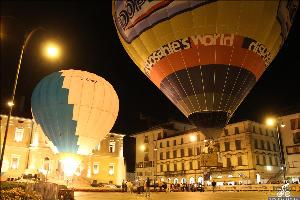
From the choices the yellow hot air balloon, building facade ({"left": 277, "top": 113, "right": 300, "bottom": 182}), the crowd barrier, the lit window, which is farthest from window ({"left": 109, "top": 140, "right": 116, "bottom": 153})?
the yellow hot air balloon

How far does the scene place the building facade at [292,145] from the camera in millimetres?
49594

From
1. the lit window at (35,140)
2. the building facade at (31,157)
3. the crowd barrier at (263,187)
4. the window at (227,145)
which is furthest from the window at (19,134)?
the window at (227,145)

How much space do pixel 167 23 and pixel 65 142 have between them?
13621mm

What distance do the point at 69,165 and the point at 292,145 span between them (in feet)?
132

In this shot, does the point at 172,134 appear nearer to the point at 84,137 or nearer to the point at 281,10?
the point at 84,137

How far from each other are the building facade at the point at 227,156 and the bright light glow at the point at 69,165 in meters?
23.0

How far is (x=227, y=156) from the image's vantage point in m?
57.4

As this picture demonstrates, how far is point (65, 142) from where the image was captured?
25203 millimetres

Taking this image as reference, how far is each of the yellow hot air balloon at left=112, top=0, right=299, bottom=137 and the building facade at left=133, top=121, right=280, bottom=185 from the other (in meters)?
24.1

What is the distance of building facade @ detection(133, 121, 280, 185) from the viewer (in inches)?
2125

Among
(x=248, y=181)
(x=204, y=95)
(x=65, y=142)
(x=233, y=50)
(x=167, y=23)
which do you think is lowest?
(x=248, y=181)

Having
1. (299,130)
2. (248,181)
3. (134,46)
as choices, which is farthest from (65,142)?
(299,130)

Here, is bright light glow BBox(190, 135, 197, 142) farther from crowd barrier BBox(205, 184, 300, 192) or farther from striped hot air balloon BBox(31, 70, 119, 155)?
striped hot air balloon BBox(31, 70, 119, 155)

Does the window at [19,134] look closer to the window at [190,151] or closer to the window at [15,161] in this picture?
the window at [15,161]
